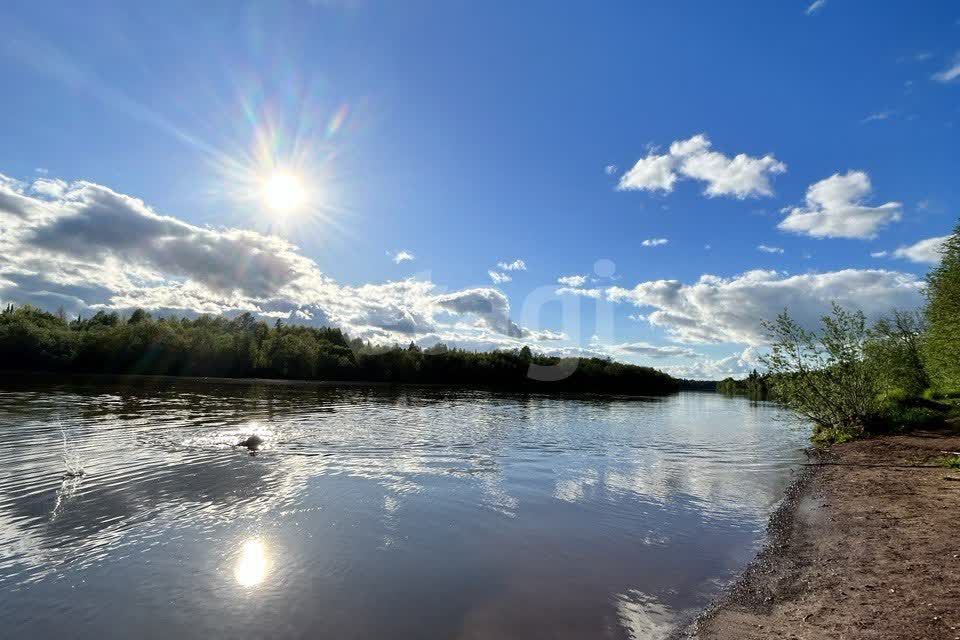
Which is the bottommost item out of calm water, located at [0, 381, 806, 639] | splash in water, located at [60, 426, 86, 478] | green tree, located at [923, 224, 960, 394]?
calm water, located at [0, 381, 806, 639]

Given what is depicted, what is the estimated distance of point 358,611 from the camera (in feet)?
32.2

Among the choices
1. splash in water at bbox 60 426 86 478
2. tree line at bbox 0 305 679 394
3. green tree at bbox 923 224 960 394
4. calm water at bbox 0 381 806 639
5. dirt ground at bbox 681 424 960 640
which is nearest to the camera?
dirt ground at bbox 681 424 960 640

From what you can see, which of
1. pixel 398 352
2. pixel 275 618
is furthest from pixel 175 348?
pixel 275 618

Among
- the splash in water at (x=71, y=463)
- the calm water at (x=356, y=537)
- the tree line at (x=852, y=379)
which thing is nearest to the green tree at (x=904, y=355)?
the tree line at (x=852, y=379)

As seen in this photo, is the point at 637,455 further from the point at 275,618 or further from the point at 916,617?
the point at 275,618

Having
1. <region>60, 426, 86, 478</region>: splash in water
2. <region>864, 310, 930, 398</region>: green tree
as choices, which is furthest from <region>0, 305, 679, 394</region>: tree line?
<region>60, 426, 86, 478</region>: splash in water

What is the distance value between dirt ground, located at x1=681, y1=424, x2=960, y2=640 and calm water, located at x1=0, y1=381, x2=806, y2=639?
1.02 meters

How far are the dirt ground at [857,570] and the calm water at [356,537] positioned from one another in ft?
3.34

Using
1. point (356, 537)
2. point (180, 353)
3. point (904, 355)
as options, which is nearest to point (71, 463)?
point (356, 537)

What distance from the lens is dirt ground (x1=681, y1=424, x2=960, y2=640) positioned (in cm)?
858

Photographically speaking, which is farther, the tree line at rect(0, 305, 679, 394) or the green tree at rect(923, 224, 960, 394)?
the tree line at rect(0, 305, 679, 394)

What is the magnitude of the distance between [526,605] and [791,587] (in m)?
5.87

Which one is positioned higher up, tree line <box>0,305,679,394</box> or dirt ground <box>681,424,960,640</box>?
tree line <box>0,305,679,394</box>

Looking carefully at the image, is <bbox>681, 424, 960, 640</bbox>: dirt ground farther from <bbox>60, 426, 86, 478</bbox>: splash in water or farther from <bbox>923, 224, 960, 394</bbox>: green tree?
<bbox>60, 426, 86, 478</bbox>: splash in water
